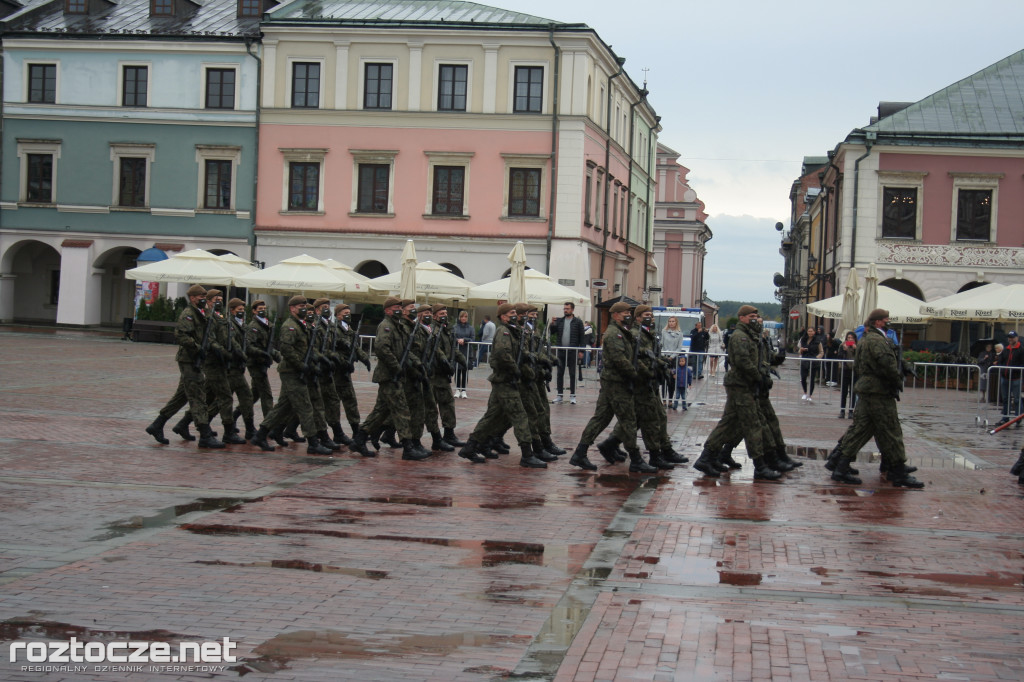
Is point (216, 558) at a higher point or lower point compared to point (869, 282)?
lower

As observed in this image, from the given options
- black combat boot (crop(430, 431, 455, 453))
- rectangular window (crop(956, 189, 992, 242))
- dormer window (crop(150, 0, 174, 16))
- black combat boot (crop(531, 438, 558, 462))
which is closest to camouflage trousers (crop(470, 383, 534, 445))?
black combat boot (crop(531, 438, 558, 462))

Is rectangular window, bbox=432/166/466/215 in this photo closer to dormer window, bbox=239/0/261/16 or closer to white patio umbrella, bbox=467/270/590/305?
white patio umbrella, bbox=467/270/590/305

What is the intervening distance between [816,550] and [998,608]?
169 cm

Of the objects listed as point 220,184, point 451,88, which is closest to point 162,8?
point 220,184

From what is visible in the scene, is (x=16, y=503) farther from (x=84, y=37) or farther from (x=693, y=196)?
(x=693, y=196)

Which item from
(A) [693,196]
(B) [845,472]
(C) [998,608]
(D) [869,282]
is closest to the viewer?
(C) [998,608]

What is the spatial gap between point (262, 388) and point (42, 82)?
31.5 meters

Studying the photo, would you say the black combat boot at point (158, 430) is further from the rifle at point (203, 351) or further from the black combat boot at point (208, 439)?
the rifle at point (203, 351)

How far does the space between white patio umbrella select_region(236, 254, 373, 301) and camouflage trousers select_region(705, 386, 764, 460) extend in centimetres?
2051

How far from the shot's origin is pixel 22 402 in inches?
642

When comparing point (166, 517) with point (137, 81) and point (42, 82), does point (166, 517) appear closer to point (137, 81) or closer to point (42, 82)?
point (137, 81)

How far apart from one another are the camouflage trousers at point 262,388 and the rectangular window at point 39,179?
30.2m

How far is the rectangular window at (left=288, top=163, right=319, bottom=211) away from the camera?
129ft

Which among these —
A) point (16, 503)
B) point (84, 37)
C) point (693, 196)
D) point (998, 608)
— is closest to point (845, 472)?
point (998, 608)
